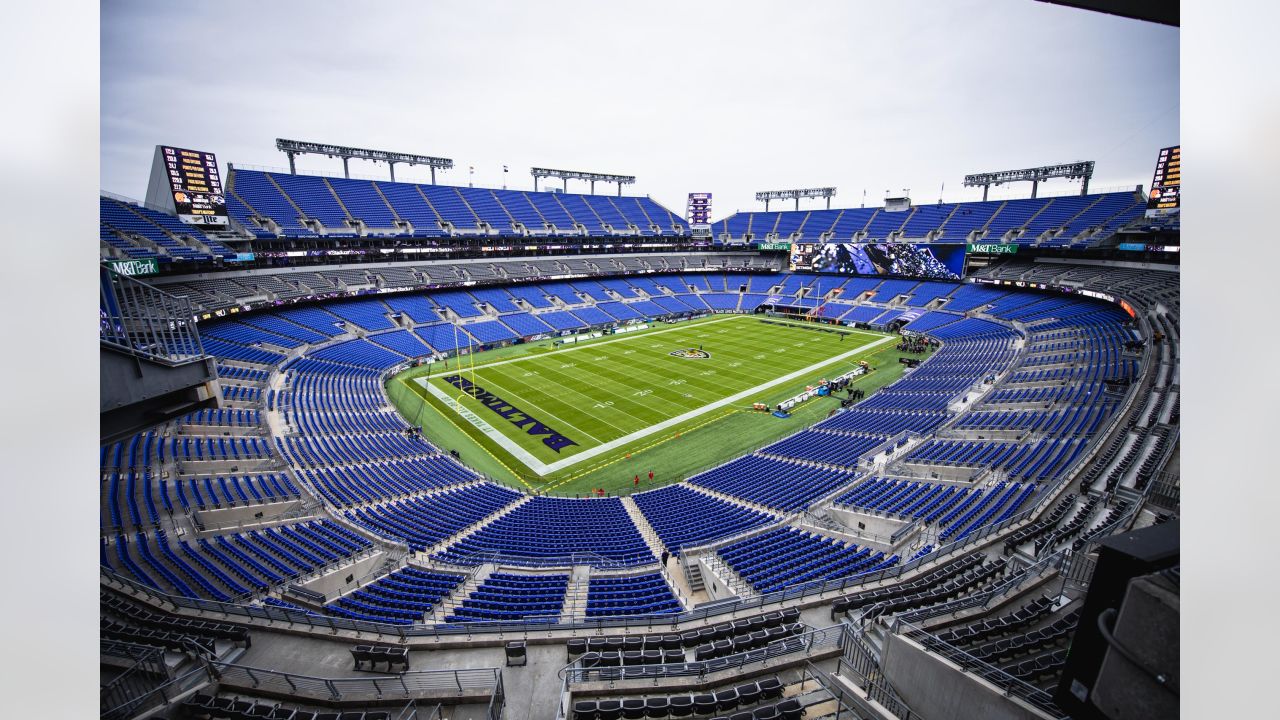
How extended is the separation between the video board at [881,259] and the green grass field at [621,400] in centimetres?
1667

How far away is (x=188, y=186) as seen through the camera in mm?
39656

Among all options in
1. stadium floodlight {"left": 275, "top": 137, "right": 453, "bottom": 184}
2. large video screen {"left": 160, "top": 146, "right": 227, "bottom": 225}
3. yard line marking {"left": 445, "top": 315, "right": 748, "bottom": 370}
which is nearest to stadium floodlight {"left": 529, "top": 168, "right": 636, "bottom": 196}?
stadium floodlight {"left": 275, "top": 137, "right": 453, "bottom": 184}

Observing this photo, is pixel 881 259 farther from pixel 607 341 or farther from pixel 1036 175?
pixel 607 341

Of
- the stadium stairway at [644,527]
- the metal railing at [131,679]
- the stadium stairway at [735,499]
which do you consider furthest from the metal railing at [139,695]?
the stadium stairway at [735,499]

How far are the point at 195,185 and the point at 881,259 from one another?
7000cm

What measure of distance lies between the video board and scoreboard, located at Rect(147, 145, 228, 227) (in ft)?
209

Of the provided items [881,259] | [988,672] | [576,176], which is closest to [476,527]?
[988,672]

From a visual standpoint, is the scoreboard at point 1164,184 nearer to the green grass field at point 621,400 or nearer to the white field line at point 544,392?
the green grass field at point 621,400

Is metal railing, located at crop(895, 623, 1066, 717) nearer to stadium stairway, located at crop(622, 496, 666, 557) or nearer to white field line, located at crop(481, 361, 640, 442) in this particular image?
stadium stairway, located at crop(622, 496, 666, 557)

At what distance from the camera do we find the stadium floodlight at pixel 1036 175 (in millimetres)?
55438

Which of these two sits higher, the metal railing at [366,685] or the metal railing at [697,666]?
the metal railing at [697,666]

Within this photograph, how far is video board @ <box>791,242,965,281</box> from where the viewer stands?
59.8 metres
